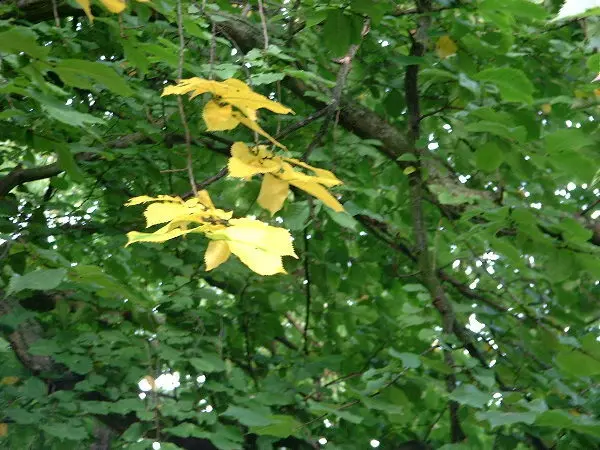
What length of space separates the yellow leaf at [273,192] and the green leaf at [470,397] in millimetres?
964

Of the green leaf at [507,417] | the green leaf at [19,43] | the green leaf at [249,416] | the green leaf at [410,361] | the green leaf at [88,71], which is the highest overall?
the green leaf at [19,43]

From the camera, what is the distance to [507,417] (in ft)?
5.08

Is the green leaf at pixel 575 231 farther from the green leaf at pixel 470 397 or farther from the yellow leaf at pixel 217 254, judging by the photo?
the yellow leaf at pixel 217 254

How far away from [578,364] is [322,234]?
1.15 meters

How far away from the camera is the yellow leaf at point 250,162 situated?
78cm

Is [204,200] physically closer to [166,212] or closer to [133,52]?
[166,212]

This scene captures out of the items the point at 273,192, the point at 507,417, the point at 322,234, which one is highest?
the point at 273,192

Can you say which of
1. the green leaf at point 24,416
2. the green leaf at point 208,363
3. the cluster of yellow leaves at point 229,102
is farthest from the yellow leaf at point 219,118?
the green leaf at point 24,416

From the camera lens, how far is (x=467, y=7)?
198cm

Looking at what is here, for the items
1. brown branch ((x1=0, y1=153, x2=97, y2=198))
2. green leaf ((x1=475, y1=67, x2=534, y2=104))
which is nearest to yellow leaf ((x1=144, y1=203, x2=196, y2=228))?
green leaf ((x1=475, y1=67, x2=534, y2=104))

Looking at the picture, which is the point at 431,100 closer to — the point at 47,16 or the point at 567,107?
the point at 567,107

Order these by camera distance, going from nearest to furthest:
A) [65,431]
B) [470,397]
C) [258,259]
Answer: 1. [258,259]
2. [470,397]
3. [65,431]

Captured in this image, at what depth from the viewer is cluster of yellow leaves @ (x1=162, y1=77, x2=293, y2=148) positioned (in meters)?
0.80

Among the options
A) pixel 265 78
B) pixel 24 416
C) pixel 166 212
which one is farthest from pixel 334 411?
pixel 166 212
